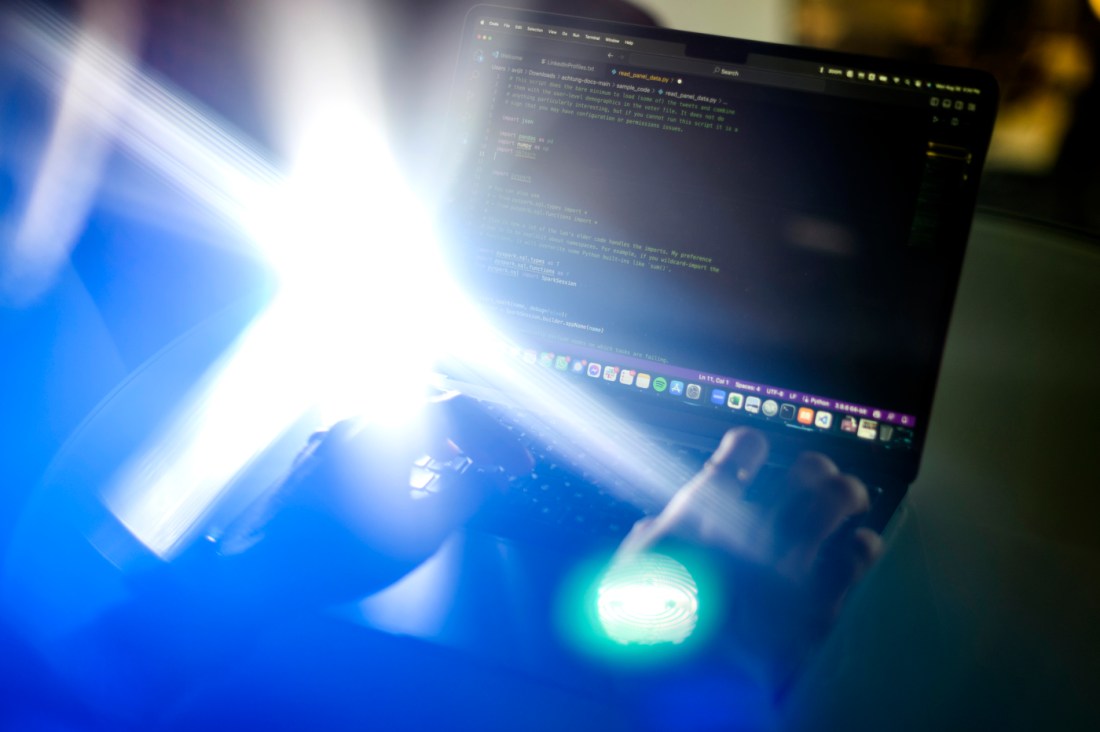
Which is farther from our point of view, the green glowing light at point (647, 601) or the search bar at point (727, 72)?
the search bar at point (727, 72)

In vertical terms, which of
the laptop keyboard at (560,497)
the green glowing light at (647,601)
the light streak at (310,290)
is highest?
the light streak at (310,290)

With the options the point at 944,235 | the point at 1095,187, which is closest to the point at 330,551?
the point at 944,235

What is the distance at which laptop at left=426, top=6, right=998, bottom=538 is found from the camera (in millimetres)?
703

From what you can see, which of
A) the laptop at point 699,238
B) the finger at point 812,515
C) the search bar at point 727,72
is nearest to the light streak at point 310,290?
the laptop at point 699,238

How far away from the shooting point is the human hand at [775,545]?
542 mm

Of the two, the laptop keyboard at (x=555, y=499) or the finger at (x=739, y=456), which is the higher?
the finger at (x=739, y=456)

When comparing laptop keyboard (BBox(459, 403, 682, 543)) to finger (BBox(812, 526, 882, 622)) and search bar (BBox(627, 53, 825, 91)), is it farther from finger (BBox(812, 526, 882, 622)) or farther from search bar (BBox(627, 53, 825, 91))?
search bar (BBox(627, 53, 825, 91))

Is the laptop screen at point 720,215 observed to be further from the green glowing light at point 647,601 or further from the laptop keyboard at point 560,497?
the green glowing light at point 647,601

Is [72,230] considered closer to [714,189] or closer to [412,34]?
[412,34]

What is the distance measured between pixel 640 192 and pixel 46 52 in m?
0.68

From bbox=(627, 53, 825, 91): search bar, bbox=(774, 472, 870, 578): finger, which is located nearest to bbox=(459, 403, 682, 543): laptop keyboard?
bbox=(774, 472, 870, 578): finger

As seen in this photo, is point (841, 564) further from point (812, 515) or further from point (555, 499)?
point (555, 499)

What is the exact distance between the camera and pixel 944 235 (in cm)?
70

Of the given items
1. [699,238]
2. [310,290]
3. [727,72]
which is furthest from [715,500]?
[310,290]
